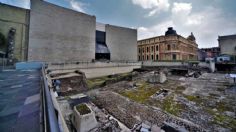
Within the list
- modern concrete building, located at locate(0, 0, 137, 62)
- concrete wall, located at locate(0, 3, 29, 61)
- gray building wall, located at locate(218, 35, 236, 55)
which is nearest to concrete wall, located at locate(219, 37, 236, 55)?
gray building wall, located at locate(218, 35, 236, 55)

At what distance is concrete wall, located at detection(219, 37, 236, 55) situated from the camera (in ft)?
90.3

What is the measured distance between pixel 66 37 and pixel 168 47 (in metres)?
27.9

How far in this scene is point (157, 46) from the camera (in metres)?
38.1

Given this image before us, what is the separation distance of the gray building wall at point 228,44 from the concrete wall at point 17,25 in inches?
1622

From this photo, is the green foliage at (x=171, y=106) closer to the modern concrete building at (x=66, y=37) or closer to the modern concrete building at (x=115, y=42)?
the modern concrete building at (x=66, y=37)

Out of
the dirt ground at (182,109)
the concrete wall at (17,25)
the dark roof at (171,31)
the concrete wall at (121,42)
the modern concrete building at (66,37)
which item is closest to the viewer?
the dirt ground at (182,109)

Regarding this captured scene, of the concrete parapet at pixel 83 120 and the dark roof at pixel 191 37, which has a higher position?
the dark roof at pixel 191 37

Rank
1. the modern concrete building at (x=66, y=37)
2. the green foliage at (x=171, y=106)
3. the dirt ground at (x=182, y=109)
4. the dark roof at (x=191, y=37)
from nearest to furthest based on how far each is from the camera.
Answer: the dirt ground at (x=182, y=109) < the green foliage at (x=171, y=106) < the modern concrete building at (x=66, y=37) < the dark roof at (x=191, y=37)

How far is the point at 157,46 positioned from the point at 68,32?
2678 cm

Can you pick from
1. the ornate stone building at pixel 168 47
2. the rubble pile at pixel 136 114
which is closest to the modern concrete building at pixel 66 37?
the ornate stone building at pixel 168 47

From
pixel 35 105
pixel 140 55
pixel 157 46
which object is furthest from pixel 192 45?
pixel 35 105

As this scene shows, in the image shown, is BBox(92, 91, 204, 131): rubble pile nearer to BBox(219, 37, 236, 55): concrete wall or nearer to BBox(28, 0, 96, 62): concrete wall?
BBox(28, 0, 96, 62): concrete wall

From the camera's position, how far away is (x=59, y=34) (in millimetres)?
21969

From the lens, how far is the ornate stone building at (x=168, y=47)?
3462cm
